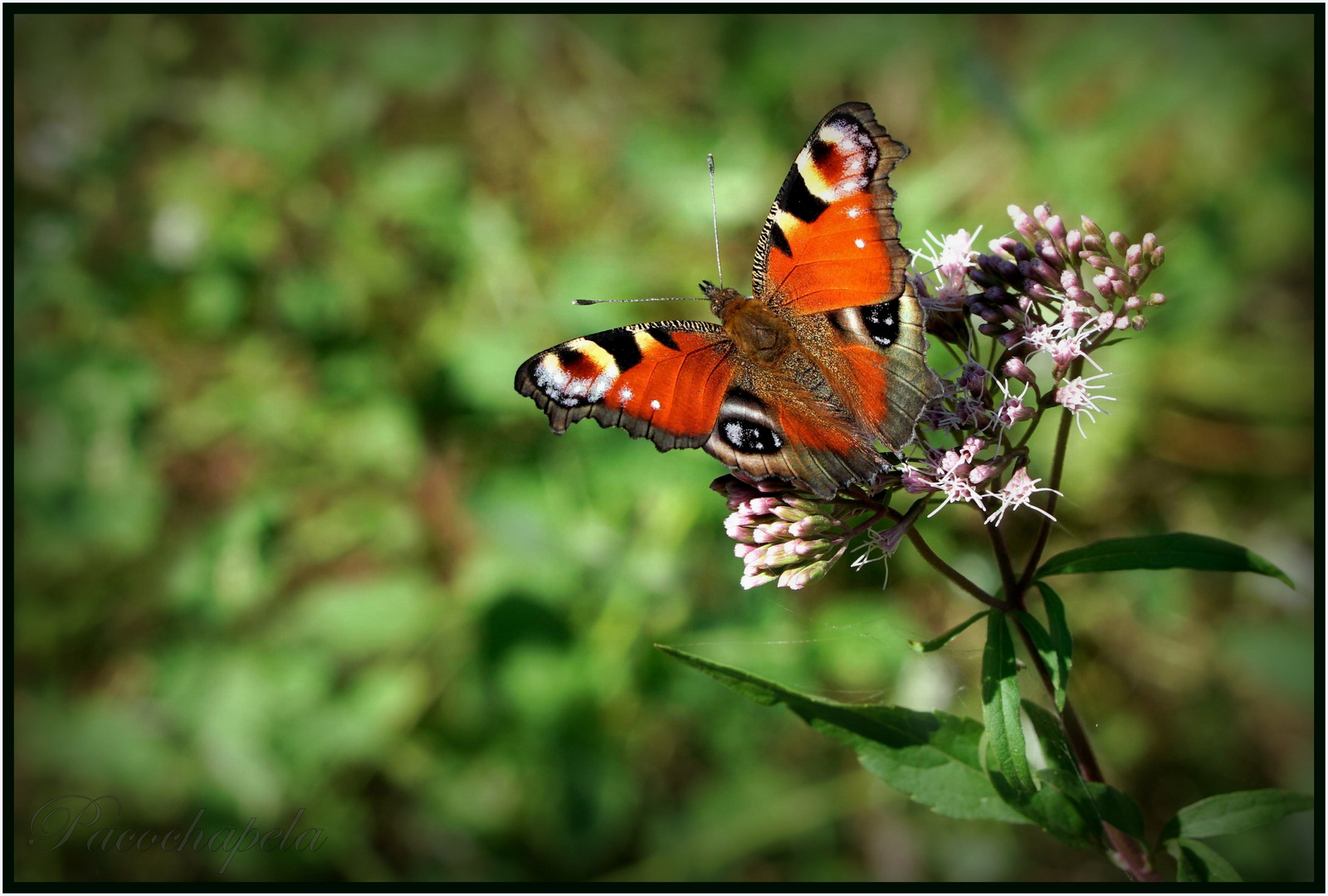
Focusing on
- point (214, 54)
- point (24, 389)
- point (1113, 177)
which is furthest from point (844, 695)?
point (214, 54)

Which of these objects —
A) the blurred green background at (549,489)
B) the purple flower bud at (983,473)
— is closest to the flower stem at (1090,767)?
the purple flower bud at (983,473)

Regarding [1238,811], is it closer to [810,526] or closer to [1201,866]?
[1201,866]

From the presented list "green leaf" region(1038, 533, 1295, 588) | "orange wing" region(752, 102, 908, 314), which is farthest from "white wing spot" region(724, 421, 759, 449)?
"green leaf" region(1038, 533, 1295, 588)

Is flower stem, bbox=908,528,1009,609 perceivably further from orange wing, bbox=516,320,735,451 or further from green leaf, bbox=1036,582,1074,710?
orange wing, bbox=516,320,735,451

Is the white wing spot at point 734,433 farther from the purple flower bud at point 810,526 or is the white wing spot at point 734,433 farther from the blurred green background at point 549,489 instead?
the blurred green background at point 549,489

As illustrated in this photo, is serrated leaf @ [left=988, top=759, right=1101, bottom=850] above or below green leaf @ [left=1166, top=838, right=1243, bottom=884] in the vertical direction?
above

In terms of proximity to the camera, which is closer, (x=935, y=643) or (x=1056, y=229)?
(x=935, y=643)

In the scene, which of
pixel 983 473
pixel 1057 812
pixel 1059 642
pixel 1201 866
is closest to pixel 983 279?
pixel 983 473
